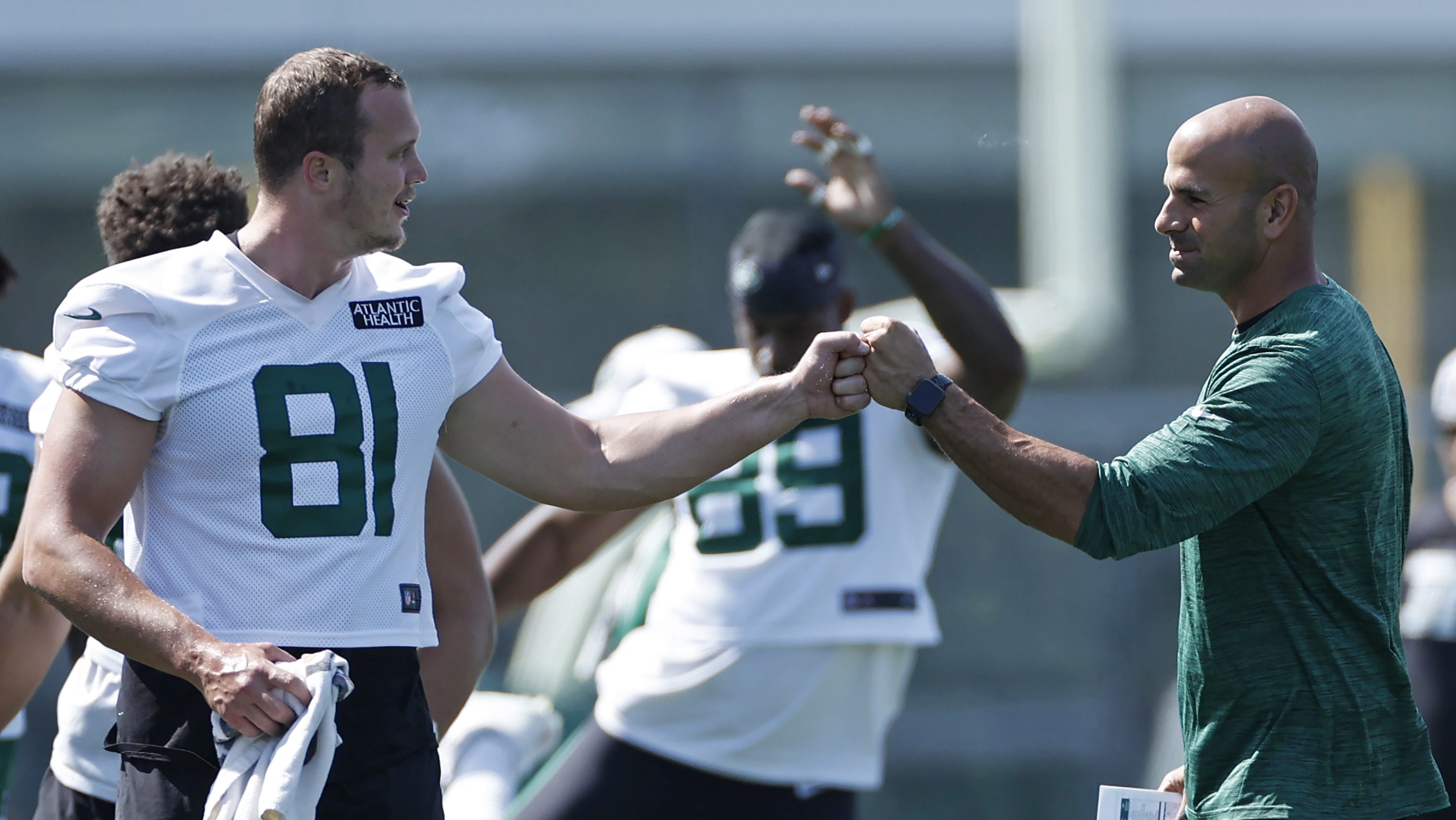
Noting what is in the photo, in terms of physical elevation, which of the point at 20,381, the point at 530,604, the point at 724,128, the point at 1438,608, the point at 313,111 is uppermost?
the point at 724,128

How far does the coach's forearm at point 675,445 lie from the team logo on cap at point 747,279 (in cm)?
105

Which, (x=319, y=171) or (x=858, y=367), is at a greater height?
(x=319, y=171)

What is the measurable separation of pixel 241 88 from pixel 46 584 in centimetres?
871

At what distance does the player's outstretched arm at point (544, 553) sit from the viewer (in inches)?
165

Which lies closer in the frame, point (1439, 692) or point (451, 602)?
point (451, 602)

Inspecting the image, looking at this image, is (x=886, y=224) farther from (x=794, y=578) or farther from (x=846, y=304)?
(x=794, y=578)

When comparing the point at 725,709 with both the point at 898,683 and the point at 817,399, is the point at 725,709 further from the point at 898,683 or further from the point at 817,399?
the point at 817,399

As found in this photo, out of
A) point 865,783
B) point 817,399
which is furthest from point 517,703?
point 817,399

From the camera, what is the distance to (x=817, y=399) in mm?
3143

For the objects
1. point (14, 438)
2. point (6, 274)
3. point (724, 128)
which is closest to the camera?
point (14, 438)

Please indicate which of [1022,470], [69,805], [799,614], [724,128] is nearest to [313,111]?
[1022,470]

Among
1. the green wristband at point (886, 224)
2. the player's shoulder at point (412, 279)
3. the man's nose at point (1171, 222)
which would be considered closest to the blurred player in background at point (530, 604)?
the green wristband at point (886, 224)

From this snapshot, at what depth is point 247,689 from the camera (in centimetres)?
227

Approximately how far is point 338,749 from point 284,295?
28.1 inches
